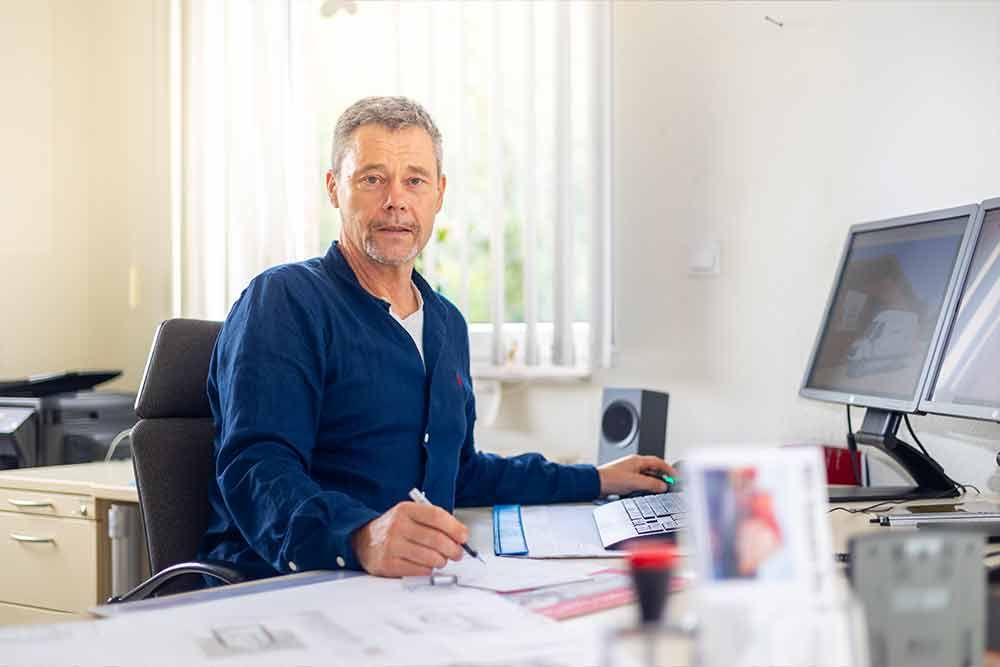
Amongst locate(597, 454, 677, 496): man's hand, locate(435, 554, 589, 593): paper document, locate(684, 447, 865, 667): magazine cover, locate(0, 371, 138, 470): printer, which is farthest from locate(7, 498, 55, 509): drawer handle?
locate(684, 447, 865, 667): magazine cover

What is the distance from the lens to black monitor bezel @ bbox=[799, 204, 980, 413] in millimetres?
1860

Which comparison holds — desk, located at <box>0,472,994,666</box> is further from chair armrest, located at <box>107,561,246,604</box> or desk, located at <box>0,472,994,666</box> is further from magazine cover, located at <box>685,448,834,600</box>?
chair armrest, located at <box>107,561,246,604</box>

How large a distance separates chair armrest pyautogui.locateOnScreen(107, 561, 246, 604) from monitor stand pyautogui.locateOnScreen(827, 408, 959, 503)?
3.37ft

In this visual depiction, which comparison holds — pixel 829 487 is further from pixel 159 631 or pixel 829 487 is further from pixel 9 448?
pixel 9 448

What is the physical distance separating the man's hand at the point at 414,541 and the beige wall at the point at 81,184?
2.50 m

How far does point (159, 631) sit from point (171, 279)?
2680 millimetres

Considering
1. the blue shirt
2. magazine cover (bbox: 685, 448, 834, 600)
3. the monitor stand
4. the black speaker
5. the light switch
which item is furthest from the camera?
the light switch

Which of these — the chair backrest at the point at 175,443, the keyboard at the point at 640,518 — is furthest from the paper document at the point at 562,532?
the chair backrest at the point at 175,443

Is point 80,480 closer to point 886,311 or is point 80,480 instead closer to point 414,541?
point 414,541

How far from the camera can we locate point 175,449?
176cm

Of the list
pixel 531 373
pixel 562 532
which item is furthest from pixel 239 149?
pixel 562 532

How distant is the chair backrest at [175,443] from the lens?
1729 mm

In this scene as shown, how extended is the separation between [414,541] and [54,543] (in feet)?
4.82

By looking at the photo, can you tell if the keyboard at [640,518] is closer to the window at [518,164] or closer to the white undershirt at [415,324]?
the white undershirt at [415,324]
